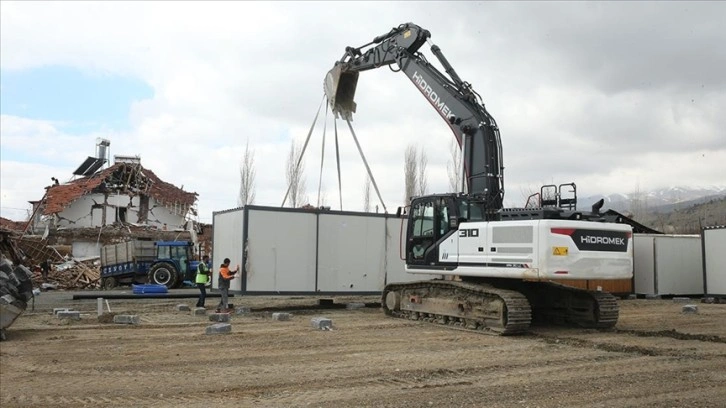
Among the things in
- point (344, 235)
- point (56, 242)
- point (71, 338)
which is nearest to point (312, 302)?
point (344, 235)

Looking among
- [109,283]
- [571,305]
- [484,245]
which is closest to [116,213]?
[109,283]

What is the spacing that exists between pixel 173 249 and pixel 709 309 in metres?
22.3

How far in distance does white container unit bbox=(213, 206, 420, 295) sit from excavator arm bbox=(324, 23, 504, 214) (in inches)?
128

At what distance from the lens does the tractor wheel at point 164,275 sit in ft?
97.1

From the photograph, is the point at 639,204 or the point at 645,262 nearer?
the point at 645,262

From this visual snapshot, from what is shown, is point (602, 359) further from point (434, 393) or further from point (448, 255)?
point (448, 255)

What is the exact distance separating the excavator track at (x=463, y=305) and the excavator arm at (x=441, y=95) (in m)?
1.93

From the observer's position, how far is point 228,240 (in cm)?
1820

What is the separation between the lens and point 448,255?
47.1 feet

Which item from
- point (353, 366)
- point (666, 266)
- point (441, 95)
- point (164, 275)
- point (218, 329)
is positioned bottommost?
point (353, 366)

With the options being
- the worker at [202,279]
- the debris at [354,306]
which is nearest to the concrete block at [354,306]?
the debris at [354,306]

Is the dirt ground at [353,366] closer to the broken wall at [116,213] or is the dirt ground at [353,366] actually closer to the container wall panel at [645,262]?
the container wall panel at [645,262]

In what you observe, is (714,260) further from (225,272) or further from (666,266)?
(225,272)

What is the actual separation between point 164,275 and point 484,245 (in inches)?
793
